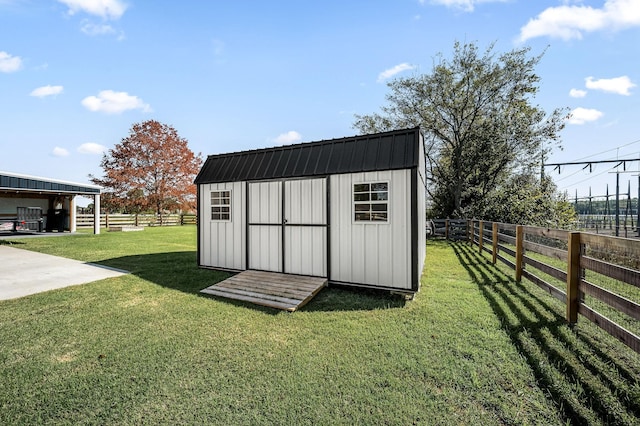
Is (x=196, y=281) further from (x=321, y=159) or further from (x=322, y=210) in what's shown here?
(x=321, y=159)

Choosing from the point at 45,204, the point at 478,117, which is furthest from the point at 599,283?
the point at 45,204

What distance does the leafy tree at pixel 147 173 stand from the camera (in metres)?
25.7

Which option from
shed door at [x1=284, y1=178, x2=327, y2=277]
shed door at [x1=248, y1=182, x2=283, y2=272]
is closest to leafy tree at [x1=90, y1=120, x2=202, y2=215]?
shed door at [x1=248, y1=182, x2=283, y2=272]

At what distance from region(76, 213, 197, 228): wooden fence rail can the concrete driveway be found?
1342cm

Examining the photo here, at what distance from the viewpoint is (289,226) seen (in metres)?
5.79

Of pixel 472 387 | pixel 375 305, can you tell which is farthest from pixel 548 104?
pixel 472 387

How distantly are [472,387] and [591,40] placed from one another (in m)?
11.6

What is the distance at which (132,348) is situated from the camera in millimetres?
2951

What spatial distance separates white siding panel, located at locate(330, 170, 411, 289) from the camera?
4.70m

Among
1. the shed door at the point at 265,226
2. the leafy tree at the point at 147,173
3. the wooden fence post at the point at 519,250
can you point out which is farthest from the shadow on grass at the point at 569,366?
the leafy tree at the point at 147,173

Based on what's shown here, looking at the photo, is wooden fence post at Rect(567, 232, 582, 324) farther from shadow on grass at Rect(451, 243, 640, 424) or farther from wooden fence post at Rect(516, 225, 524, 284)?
wooden fence post at Rect(516, 225, 524, 284)

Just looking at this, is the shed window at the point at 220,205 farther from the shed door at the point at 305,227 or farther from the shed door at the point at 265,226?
the shed door at the point at 305,227

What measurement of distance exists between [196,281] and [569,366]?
5963 mm

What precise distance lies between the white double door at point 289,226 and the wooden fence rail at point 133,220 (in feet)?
66.0
